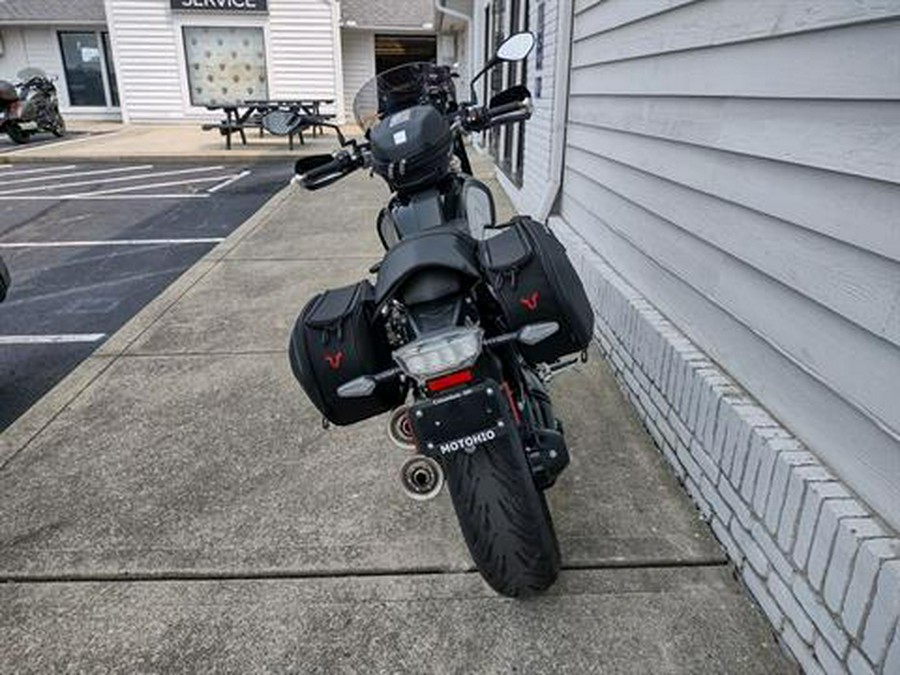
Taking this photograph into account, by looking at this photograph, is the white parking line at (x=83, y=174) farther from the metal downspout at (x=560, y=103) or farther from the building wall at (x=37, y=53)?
the building wall at (x=37, y=53)

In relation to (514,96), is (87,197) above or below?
below

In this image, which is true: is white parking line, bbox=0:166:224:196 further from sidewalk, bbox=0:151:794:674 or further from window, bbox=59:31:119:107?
window, bbox=59:31:119:107

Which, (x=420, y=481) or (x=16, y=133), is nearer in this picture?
(x=420, y=481)

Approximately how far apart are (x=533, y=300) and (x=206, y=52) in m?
18.8

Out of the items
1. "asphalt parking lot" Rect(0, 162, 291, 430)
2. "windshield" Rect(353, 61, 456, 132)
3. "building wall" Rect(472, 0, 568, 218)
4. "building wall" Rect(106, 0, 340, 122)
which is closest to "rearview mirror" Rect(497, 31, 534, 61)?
"windshield" Rect(353, 61, 456, 132)

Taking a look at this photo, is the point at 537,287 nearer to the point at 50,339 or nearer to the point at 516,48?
the point at 516,48

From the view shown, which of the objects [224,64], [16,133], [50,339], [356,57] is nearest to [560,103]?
[50,339]

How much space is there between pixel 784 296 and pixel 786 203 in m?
0.25

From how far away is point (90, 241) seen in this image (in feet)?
21.4

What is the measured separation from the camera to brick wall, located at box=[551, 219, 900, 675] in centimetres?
139

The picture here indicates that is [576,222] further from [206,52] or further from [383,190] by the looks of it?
[206,52]

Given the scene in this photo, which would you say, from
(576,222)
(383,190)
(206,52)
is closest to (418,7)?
(206,52)

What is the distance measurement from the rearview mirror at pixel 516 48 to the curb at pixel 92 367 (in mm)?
2503

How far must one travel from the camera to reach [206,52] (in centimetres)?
1758
